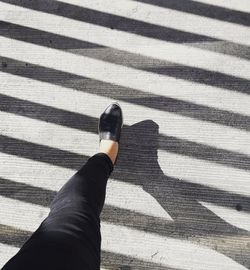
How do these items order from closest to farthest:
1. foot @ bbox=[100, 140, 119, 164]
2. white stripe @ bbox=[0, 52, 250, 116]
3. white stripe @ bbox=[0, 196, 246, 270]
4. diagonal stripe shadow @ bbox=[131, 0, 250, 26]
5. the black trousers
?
the black trousers < white stripe @ bbox=[0, 196, 246, 270] < foot @ bbox=[100, 140, 119, 164] < white stripe @ bbox=[0, 52, 250, 116] < diagonal stripe shadow @ bbox=[131, 0, 250, 26]

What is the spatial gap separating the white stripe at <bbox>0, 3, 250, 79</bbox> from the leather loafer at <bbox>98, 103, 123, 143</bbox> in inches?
17.8

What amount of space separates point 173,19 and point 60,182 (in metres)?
1.37

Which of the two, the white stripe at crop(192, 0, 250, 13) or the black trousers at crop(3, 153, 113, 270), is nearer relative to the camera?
the black trousers at crop(3, 153, 113, 270)

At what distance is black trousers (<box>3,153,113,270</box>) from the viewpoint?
175 cm

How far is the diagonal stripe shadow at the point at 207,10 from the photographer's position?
2.79 metres

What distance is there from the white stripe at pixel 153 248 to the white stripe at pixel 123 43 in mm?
1143

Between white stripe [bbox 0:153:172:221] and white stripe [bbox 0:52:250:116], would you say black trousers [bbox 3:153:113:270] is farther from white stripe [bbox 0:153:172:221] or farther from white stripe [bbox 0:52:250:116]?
white stripe [bbox 0:52:250:116]

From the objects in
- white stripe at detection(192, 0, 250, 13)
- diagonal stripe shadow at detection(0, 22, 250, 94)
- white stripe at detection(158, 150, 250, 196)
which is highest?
white stripe at detection(192, 0, 250, 13)

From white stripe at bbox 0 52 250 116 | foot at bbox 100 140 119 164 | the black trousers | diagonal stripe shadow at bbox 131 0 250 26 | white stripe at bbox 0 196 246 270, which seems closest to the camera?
the black trousers

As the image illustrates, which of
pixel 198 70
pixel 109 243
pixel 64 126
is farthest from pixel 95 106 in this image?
pixel 109 243

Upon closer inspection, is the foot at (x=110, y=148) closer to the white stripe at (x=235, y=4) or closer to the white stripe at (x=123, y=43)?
the white stripe at (x=123, y=43)

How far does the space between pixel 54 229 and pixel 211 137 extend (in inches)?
48.4

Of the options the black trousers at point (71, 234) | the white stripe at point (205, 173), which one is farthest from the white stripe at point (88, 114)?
the black trousers at point (71, 234)

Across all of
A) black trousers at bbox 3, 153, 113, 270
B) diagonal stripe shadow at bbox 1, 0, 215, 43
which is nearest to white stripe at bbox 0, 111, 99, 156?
black trousers at bbox 3, 153, 113, 270
